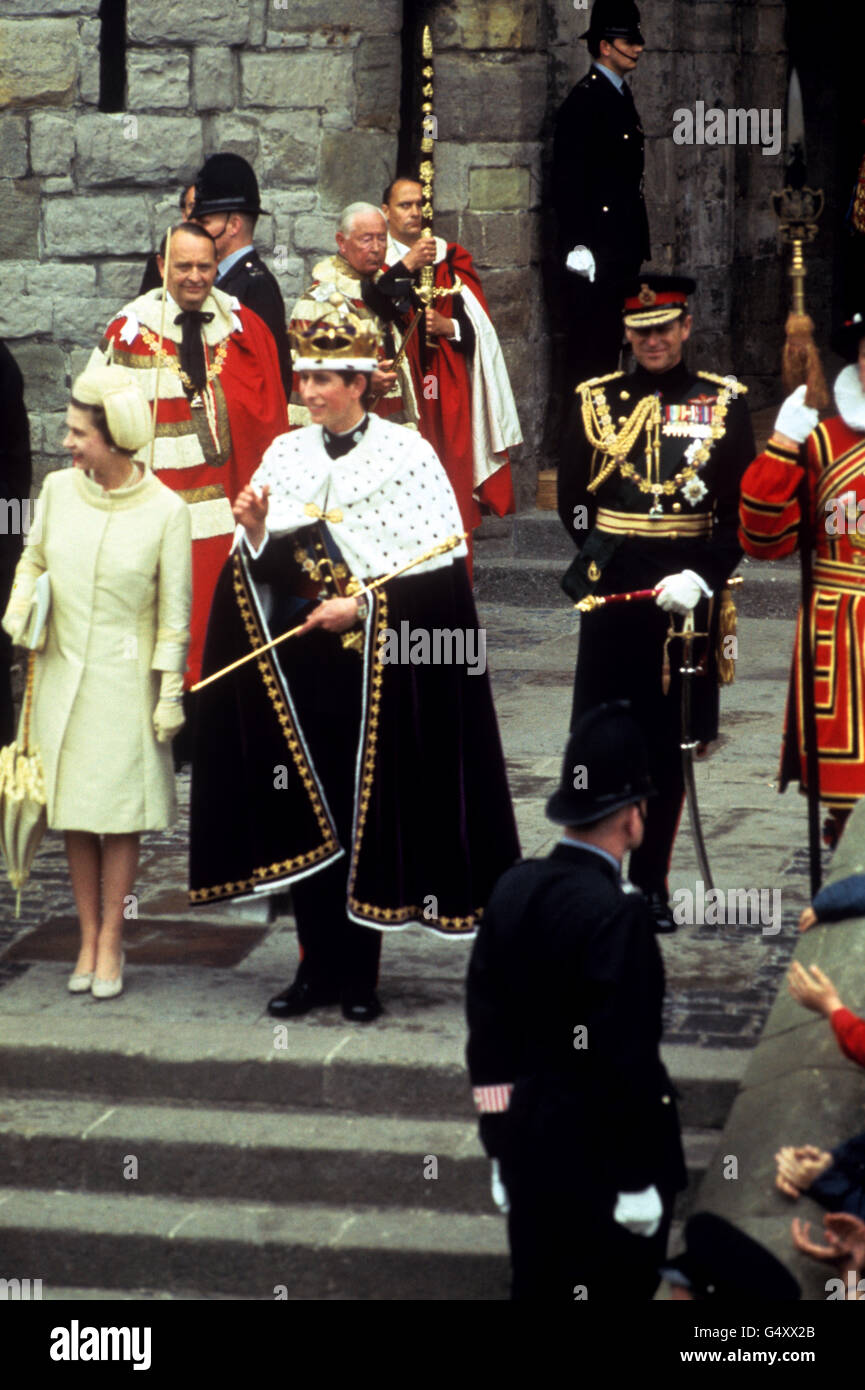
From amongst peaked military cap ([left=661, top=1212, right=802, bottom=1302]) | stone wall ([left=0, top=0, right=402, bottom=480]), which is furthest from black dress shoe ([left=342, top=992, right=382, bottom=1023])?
stone wall ([left=0, top=0, right=402, bottom=480])

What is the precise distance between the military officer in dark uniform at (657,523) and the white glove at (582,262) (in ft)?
15.4

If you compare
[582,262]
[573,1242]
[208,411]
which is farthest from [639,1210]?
[582,262]

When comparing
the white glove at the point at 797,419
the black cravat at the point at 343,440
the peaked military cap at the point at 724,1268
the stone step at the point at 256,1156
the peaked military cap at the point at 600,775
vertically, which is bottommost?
the stone step at the point at 256,1156

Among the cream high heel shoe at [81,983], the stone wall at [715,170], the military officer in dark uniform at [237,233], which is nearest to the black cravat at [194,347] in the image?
the military officer in dark uniform at [237,233]

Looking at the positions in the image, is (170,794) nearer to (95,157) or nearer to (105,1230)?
(105,1230)

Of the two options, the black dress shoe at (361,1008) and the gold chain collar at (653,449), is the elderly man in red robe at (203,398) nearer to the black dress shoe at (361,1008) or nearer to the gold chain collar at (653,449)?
the gold chain collar at (653,449)

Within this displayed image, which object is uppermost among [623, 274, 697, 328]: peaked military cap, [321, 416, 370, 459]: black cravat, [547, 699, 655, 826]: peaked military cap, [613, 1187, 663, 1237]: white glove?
[623, 274, 697, 328]: peaked military cap

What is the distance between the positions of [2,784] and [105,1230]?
1.38m

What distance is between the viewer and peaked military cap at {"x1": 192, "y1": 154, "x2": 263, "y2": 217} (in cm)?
988

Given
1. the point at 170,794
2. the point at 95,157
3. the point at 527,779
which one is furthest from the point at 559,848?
the point at 95,157

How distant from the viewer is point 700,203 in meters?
14.9

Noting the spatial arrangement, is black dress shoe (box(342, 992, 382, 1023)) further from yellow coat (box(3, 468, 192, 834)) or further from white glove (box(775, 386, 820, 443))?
white glove (box(775, 386, 820, 443))

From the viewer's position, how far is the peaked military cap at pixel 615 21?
39.1 feet

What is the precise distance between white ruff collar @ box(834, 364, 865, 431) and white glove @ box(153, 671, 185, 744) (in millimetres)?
1954
